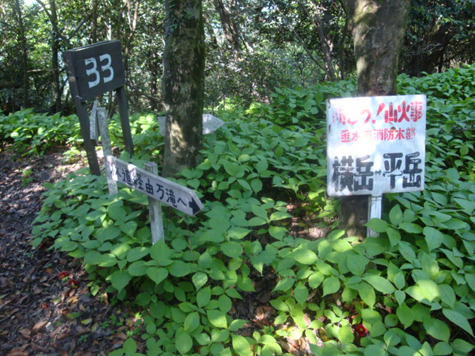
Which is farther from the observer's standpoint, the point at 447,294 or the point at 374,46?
the point at 374,46

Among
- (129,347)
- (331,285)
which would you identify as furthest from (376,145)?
(129,347)

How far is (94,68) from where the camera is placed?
11.4 ft

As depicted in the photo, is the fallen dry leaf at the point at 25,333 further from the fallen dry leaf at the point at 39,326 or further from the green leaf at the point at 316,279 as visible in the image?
the green leaf at the point at 316,279

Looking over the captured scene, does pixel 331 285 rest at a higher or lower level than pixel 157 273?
lower

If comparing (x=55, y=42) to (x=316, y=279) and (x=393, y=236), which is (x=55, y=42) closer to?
(x=316, y=279)

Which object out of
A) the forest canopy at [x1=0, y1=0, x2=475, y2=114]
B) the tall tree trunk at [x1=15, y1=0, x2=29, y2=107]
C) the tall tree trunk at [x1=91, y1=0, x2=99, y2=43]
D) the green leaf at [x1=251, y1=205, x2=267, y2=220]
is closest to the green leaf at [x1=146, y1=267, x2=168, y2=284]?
the green leaf at [x1=251, y1=205, x2=267, y2=220]

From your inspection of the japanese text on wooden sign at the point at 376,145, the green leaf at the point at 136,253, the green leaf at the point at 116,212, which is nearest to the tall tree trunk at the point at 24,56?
the green leaf at the point at 116,212

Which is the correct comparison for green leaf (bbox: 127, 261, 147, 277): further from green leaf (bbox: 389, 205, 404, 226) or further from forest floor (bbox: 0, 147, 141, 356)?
green leaf (bbox: 389, 205, 404, 226)

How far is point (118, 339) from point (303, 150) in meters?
2.48

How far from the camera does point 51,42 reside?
30.5ft

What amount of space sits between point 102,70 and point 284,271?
8.29ft

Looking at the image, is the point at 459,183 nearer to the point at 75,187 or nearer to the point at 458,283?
the point at 458,283

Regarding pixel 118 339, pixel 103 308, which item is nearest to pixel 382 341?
pixel 118 339

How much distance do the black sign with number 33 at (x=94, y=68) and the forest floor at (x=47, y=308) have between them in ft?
4.85
